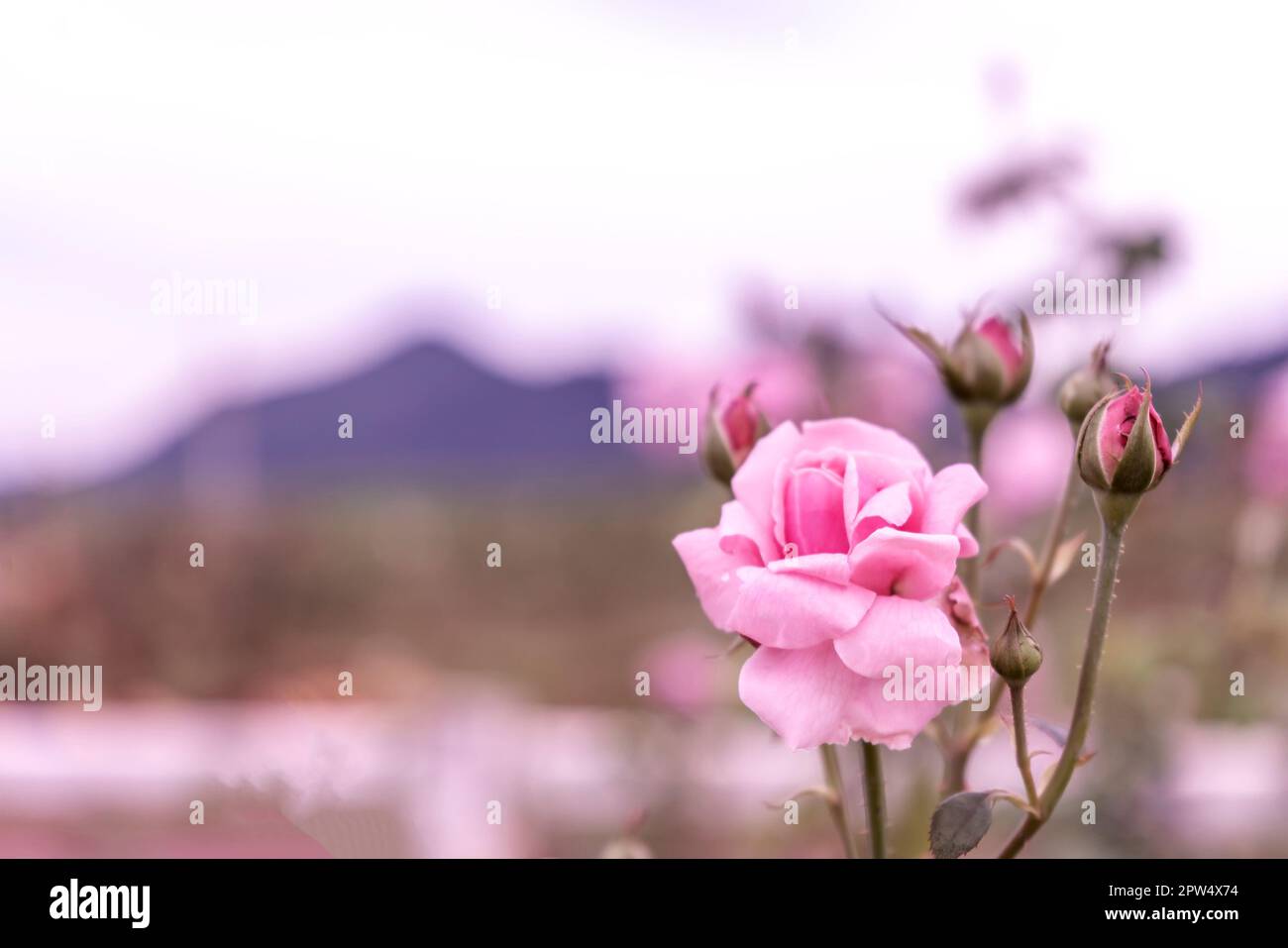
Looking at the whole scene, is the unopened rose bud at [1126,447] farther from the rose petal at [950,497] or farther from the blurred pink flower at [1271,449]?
the blurred pink flower at [1271,449]

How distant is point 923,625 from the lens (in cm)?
24

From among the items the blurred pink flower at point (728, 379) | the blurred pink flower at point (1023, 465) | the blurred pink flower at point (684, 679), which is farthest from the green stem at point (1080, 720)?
the blurred pink flower at point (684, 679)

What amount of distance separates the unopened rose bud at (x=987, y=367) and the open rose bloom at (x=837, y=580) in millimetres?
49

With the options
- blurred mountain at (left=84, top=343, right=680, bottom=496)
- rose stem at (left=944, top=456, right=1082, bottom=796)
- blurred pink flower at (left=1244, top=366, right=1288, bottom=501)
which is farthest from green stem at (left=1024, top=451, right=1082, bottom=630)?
blurred mountain at (left=84, top=343, right=680, bottom=496)

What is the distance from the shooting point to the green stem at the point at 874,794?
0.27m

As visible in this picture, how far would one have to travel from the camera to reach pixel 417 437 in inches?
159

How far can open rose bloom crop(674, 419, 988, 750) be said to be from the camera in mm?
236

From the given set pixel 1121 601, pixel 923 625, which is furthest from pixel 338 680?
pixel 1121 601

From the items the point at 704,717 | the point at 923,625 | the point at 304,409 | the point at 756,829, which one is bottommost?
the point at 756,829

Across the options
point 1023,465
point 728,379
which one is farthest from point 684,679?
point 728,379

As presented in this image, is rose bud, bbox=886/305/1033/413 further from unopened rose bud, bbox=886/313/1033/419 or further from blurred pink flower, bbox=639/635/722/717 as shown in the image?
blurred pink flower, bbox=639/635/722/717

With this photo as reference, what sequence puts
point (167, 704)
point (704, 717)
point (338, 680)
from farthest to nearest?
point (167, 704) < point (704, 717) < point (338, 680)

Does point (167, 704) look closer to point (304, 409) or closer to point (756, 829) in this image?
point (756, 829)

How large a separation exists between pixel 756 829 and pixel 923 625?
89cm
